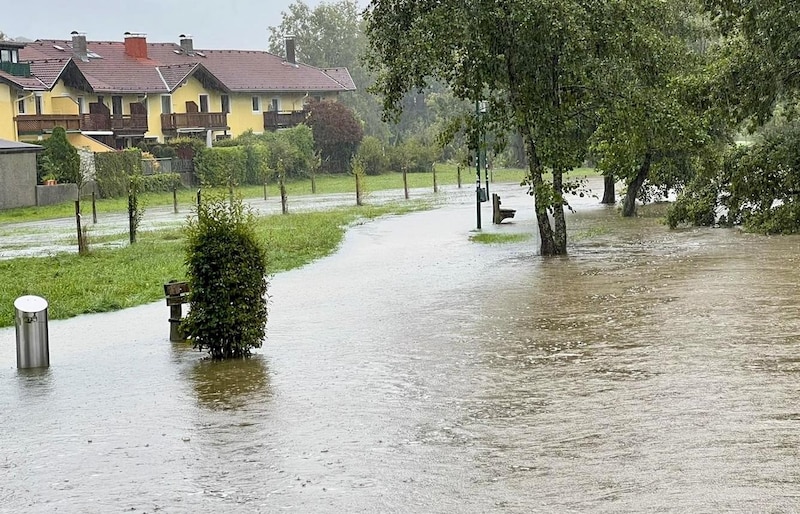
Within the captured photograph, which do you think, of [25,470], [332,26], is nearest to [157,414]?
[25,470]

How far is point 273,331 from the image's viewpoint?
16797 mm

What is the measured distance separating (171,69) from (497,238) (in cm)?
5266

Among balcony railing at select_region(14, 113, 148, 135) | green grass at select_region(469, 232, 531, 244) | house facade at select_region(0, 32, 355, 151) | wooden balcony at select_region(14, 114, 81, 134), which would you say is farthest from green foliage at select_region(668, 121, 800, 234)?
house facade at select_region(0, 32, 355, 151)

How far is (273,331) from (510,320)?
328 centimetres

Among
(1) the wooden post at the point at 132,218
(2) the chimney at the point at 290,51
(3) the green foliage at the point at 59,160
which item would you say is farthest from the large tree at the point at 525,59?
(2) the chimney at the point at 290,51

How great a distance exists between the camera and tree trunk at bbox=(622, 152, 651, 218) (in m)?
38.2

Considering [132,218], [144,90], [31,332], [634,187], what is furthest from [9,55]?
[31,332]

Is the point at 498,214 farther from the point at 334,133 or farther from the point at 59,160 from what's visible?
the point at 334,133

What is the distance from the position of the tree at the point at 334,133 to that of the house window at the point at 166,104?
943 centimetres

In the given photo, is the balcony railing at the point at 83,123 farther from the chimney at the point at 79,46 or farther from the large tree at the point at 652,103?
the large tree at the point at 652,103

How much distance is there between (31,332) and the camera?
14281 millimetres

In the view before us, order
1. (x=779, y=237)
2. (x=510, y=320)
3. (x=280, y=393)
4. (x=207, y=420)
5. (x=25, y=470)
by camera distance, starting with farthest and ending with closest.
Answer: (x=779, y=237) → (x=510, y=320) → (x=280, y=393) → (x=207, y=420) → (x=25, y=470)

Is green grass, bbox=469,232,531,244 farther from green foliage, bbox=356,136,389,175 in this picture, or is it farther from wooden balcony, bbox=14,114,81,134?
green foliage, bbox=356,136,389,175

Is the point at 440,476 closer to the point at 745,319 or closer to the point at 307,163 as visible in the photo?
the point at 745,319
